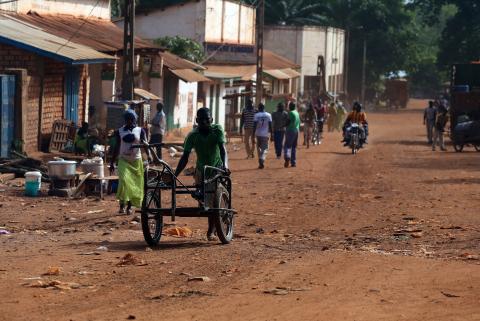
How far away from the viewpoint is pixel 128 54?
2759 centimetres

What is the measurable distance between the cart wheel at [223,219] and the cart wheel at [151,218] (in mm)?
728

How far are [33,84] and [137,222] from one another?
12.2 meters

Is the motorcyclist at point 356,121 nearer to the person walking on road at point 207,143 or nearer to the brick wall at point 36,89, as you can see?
the brick wall at point 36,89

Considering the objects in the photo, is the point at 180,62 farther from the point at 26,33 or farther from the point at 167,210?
the point at 167,210

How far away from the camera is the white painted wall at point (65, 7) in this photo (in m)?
30.8

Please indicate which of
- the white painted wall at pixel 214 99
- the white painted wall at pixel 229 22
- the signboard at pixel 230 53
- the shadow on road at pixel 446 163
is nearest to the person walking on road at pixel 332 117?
the signboard at pixel 230 53

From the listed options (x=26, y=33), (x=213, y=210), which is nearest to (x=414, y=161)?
(x=26, y=33)

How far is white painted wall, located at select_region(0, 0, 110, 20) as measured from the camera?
3084 cm

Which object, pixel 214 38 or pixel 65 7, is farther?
pixel 214 38

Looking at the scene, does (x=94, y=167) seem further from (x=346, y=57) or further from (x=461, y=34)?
(x=346, y=57)

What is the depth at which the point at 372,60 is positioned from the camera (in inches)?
3568

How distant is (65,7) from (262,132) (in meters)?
10.3

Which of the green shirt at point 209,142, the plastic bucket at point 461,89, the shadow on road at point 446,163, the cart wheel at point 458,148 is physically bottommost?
the shadow on road at point 446,163

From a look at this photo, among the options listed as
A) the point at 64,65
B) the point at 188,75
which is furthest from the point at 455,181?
the point at 188,75
